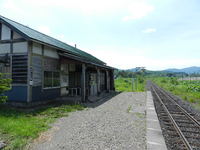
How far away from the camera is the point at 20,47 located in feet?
26.7

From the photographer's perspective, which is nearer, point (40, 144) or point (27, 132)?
point (40, 144)

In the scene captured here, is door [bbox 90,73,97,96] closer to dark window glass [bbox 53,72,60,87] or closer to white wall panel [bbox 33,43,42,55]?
dark window glass [bbox 53,72,60,87]

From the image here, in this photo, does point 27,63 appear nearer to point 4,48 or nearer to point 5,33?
point 4,48

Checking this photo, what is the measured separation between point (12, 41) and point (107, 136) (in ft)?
25.0

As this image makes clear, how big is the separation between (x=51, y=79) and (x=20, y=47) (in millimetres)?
2711

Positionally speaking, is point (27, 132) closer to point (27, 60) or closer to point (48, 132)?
point (48, 132)

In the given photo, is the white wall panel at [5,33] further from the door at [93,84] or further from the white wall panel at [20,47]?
the door at [93,84]

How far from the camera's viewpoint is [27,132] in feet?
14.6

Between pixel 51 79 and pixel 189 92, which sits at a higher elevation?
pixel 51 79

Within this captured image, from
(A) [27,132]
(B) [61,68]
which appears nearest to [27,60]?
(B) [61,68]

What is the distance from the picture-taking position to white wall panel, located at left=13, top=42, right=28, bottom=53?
26.3ft

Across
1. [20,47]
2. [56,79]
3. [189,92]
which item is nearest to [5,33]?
[20,47]

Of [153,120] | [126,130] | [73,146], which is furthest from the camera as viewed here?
[153,120]

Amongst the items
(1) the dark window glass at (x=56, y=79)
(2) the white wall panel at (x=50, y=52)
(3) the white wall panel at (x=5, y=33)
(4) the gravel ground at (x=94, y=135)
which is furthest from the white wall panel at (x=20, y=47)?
(4) the gravel ground at (x=94, y=135)
